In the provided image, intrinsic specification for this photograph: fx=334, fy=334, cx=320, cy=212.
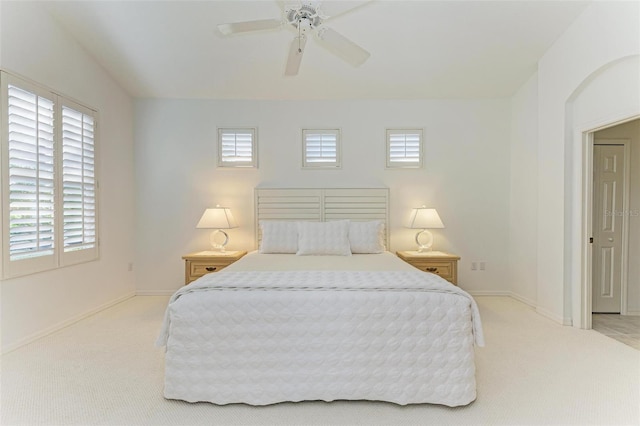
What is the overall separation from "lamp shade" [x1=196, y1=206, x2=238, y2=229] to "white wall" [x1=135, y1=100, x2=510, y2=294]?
0.31m

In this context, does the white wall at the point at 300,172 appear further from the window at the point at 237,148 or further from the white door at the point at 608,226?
the white door at the point at 608,226

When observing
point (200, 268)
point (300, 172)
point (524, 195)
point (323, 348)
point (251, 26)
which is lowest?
point (323, 348)

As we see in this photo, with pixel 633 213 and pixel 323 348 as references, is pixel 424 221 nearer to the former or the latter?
pixel 633 213

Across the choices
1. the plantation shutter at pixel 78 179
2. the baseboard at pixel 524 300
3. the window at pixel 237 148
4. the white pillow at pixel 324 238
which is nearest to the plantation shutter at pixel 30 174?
the plantation shutter at pixel 78 179

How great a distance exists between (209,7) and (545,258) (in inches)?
175

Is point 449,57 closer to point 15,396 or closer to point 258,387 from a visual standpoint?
point 258,387

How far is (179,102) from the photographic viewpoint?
15.1ft

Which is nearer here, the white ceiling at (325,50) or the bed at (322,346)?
the bed at (322,346)

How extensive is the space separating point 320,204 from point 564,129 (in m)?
2.89

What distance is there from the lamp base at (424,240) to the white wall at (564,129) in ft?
4.03

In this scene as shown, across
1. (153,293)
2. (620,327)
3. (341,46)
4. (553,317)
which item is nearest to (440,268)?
(553,317)

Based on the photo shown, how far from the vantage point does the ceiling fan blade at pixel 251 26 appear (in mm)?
2258

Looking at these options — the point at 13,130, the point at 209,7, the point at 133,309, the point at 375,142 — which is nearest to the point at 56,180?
the point at 13,130

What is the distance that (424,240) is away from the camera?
4.60 meters
